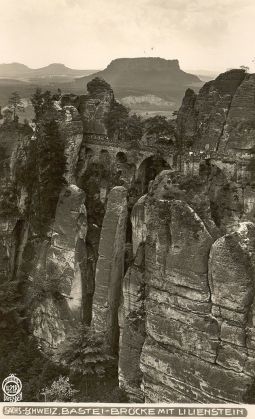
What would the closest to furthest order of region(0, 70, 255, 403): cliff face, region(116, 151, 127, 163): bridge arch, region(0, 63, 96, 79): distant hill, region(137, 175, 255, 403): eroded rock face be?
region(137, 175, 255, 403): eroded rock face → region(0, 70, 255, 403): cliff face → region(0, 63, 96, 79): distant hill → region(116, 151, 127, 163): bridge arch

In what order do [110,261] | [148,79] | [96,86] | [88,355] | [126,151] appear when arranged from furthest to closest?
[148,79]
[96,86]
[126,151]
[110,261]
[88,355]

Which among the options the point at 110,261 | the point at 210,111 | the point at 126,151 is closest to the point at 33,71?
the point at 126,151

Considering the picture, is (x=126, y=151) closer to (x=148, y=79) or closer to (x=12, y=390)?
(x=148, y=79)

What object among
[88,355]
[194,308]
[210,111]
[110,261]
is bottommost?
[88,355]

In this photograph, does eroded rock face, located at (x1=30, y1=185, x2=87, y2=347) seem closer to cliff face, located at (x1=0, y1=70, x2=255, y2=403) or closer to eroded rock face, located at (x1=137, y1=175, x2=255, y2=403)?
cliff face, located at (x1=0, y1=70, x2=255, y2=403)

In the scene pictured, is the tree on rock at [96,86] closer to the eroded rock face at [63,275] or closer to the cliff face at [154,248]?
the cliff face at [154,248]

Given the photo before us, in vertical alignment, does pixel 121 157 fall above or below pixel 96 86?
below

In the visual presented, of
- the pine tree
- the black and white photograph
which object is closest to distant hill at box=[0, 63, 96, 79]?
the black and white photograph
